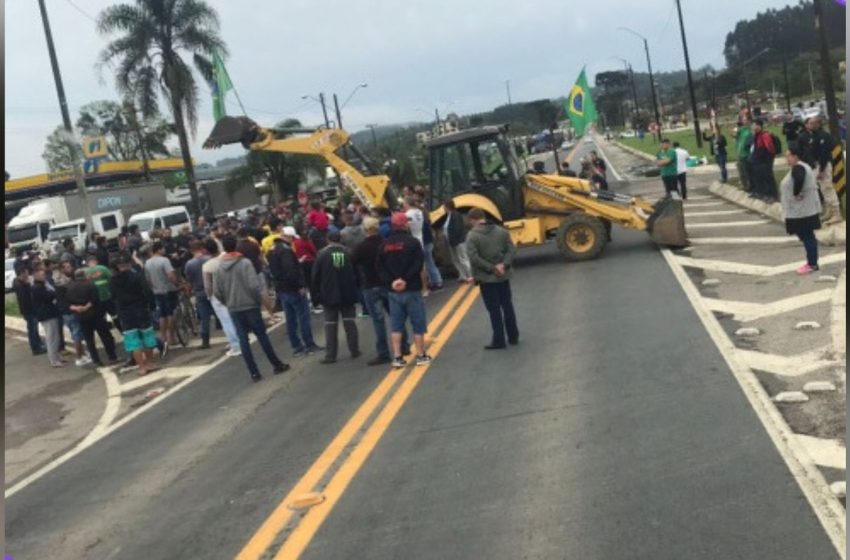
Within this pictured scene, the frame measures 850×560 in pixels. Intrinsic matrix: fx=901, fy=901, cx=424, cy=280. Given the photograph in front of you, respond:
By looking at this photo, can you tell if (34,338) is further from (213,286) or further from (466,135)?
(466,135)

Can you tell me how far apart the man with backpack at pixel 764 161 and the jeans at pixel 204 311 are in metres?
12.3

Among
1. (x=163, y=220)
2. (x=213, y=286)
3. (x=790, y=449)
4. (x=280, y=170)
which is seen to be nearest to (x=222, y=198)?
(x=280, y=170)

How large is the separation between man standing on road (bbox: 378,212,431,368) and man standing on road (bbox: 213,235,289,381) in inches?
71.4

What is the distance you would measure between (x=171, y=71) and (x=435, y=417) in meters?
33.1

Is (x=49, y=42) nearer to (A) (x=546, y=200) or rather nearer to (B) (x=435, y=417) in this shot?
(A) (x=546, y=200)

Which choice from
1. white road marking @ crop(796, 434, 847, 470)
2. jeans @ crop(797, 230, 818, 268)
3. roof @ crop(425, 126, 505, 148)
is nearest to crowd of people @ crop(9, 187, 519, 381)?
roof @ crop(425, 126, 505, 148)

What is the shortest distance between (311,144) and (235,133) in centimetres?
155

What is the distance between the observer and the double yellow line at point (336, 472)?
577 centimetres

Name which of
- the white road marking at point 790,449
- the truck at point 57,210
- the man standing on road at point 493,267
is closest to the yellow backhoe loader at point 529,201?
the man standing on road at point 493,267

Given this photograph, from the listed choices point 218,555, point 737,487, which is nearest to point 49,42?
point 218,555

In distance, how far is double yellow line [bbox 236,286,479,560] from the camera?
18.9 feet

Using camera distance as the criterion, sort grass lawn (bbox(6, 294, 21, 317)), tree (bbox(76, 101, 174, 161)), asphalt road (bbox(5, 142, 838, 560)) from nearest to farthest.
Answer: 1. asphalt road (bbox(5, 142, 838, 560))
2. grass lawn (bbox(6, 294, 21, 317))
3. tree (bbox(76, 101, 174, 161))

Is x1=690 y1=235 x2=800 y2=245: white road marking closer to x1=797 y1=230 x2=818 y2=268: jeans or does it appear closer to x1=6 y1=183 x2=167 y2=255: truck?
x1=797 y1=230 x2=818 y2=268: jeans

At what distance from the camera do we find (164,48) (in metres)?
38.0
